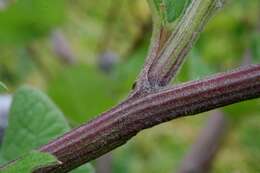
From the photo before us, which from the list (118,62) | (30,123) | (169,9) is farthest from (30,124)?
(118,62)

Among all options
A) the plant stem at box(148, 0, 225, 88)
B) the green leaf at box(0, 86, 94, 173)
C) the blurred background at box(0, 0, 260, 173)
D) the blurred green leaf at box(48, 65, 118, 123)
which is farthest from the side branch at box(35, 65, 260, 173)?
the blurred green leaf at box(48, 65, 118, 123)

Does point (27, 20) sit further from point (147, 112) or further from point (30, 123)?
point (147, 112)

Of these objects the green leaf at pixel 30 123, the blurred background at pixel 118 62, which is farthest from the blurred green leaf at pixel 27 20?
the green leaf at pixel 30 123

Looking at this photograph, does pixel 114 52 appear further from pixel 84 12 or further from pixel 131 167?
pixel 131 167

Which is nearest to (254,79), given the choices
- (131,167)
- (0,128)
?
(0,128)

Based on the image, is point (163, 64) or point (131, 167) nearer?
point (163, 64)

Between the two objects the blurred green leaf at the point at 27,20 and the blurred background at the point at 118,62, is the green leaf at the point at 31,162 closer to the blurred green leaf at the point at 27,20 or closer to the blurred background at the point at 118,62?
the blurred background at the point at 118,62
